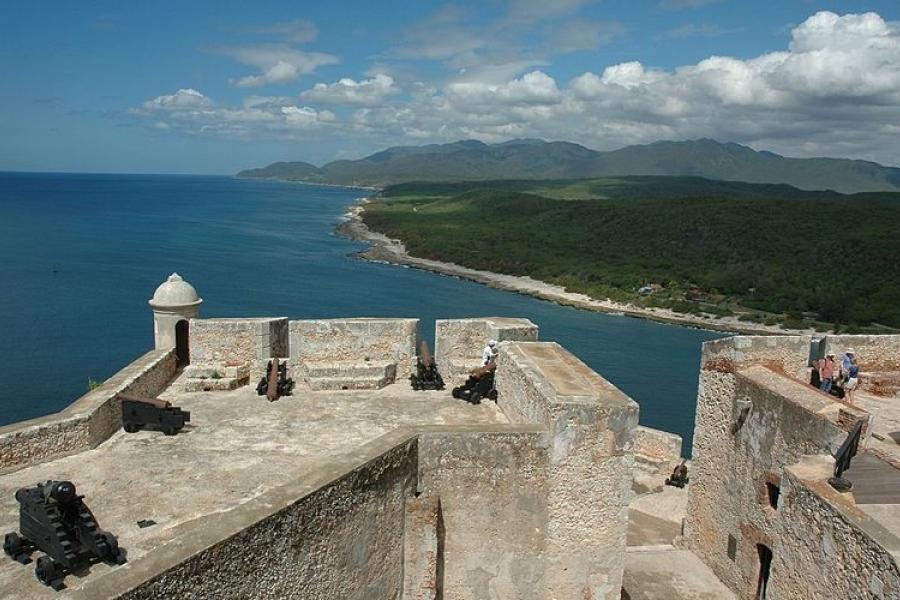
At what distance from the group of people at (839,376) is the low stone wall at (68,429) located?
12201 millimetres

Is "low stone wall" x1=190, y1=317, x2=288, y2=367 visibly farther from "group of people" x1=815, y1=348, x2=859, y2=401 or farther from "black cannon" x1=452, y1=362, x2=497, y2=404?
"group of people" x1=815, y1=348, x2=859, y2=401

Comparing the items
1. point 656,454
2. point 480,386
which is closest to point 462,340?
point 480,386

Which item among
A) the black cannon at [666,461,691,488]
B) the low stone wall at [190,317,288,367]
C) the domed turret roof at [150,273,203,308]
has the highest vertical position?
the domed turret roof at [150,273,203,308]

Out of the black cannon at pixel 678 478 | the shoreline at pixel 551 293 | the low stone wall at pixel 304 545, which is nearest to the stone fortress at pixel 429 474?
the low stone wall at pixel 304 545

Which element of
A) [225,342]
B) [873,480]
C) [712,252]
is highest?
[225,342]

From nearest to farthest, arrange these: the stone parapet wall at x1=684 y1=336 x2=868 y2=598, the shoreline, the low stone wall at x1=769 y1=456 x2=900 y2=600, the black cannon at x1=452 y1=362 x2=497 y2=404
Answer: the low stone wall at x1=769 y1=456 x2=900 y2=600
the stone parapet wall at x1=684 y1=336 x2=868 y2=598
the black cannon at x1=452 y1=362 x2=497 y2=404
the shoreline

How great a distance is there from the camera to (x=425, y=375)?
42.8ft

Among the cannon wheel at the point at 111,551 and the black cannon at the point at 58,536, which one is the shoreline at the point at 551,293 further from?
the black cannon at the point at 58,536

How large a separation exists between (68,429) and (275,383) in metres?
3.38

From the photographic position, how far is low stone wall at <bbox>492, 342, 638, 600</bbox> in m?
8.82

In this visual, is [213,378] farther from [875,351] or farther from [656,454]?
[656,454]

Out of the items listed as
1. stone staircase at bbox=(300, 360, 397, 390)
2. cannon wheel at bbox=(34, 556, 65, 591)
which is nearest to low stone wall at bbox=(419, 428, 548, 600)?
cannon wheel at bbox=(34, 556, 65, 591)

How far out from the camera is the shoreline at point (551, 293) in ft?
197

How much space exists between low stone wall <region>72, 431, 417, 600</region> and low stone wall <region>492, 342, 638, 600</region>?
182cm
